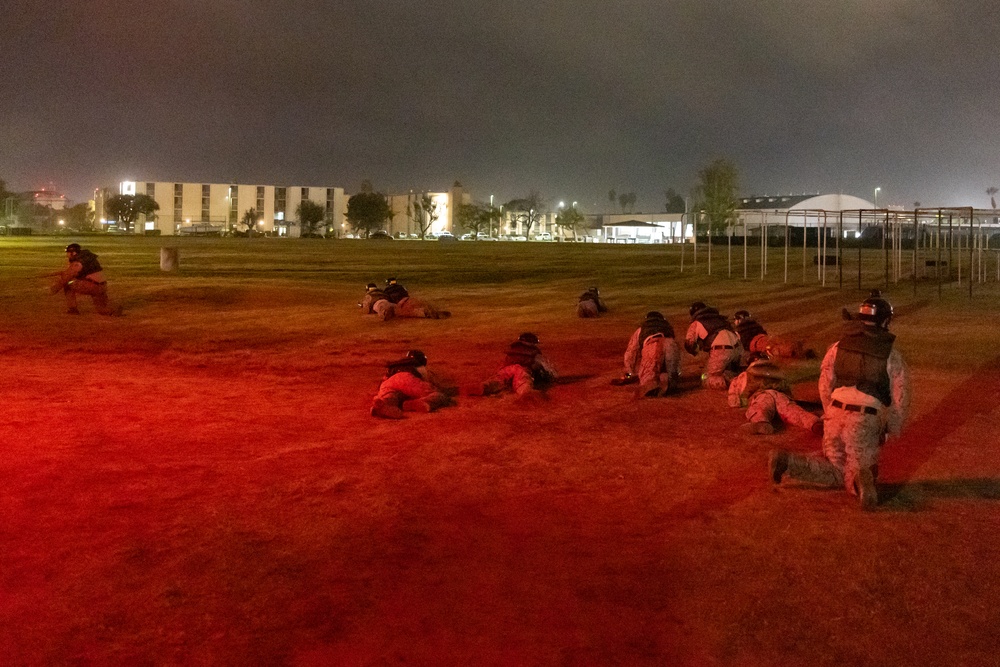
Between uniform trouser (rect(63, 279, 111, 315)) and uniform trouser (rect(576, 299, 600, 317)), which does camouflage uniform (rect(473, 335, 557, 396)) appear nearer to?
uniform trouser (rect(576, 299, 600, 317))

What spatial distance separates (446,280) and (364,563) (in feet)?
102

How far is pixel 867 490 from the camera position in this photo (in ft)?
24.1

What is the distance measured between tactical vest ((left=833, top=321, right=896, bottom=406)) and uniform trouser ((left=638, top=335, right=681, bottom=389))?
477 centimetres

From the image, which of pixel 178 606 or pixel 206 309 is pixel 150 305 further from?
pixel 178 606

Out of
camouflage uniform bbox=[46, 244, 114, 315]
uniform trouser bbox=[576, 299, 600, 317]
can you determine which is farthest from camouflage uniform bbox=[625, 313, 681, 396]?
camouflage uniform bbox=[46, 244, 114, 315]

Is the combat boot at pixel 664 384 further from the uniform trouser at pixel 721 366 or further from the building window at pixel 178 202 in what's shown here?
the building window at pixel 178 202

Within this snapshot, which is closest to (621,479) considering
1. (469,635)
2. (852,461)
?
(852,461)

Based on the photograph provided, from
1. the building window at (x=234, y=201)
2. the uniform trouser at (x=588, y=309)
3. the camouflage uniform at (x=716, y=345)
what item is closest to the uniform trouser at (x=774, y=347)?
the camouflage uniform at (x=716, y=345)

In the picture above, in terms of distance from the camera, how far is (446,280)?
37.1 meters

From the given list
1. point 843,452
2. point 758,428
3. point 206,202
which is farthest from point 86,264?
point 206,202

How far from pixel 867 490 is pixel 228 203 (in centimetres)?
16521

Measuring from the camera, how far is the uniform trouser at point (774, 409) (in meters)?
10.3

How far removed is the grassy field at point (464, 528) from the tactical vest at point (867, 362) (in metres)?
0.94

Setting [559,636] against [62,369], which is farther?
[62,369]
